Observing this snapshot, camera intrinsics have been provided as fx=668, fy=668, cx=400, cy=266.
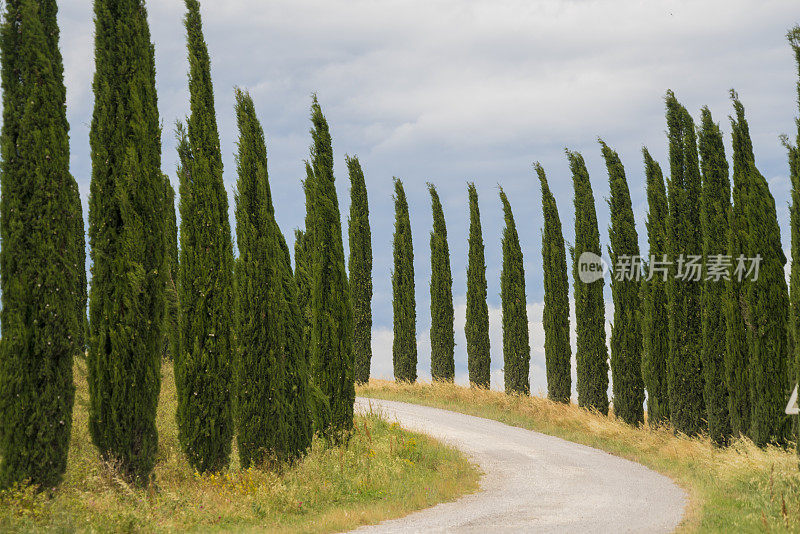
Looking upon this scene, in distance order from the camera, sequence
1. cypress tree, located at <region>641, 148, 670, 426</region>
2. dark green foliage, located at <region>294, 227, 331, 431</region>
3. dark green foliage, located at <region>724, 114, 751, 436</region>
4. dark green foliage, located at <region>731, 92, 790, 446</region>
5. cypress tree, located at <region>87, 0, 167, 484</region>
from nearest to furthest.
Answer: cypress tree, located at <region>87, 0, 167, 484</region> → dark green foliage, located at <region>294, 227, 331, 431</region> → dark green foliage, located at <region>731, 92, 790, 446</region> → dark green foliage, located at <region>724, 114, 751, 436</region> → cypress tree, located at <region>641, 148, 670, 426</region>

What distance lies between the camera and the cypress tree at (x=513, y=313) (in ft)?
110

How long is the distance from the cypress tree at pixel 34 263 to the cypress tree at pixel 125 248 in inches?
31.8

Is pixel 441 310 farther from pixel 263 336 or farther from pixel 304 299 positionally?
pixel 263 336

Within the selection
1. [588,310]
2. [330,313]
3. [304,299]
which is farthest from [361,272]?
[330,313]

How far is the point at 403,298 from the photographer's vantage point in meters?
35.6

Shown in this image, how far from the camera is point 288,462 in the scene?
15.1m

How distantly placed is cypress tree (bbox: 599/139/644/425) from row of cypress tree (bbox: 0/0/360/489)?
1289 centimetres

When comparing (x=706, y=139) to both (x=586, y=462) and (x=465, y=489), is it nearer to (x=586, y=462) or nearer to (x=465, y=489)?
(x=586, y=462)

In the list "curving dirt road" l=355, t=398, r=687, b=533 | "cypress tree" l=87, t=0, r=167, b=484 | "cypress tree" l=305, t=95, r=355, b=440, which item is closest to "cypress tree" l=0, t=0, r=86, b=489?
"cypress tree" l=87, t=0, r=167, b=484

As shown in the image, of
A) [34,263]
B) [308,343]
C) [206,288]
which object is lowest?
[308,343]

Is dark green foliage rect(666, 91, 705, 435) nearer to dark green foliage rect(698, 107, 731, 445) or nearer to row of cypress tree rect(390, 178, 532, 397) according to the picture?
dark green foliage rect(698, 107, 731, 445)

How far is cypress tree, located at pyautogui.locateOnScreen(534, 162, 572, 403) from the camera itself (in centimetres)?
2988

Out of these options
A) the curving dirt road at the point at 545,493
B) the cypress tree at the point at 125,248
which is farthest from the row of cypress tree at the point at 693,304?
the cypress tree at the point at 125,248

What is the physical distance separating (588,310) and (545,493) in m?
15.7
